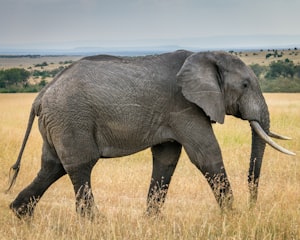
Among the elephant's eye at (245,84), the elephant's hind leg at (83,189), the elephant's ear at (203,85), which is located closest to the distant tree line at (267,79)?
the elephant's eye at (245,84)

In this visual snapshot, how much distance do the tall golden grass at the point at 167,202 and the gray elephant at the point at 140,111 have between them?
37cm

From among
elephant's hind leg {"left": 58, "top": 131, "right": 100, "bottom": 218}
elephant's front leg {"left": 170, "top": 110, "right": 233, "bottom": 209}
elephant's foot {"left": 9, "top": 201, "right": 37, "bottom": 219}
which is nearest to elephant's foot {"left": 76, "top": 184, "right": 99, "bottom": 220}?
elephant's hind leg {"left": 58, "top": 131, "right": 100, "bottom": 218}

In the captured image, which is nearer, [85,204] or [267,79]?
[85,204]

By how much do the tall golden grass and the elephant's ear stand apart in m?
1.21

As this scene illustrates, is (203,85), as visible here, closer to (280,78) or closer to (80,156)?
(80,156)

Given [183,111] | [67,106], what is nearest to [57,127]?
[67,106]

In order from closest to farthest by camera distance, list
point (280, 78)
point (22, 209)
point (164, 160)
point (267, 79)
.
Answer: point (22, 209) → point (164, 160) → point (267, 79) → point (280, 78)

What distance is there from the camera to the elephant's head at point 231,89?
8227 mm

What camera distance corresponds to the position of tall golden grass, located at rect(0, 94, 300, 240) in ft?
23.9

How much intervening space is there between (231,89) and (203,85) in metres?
0.43

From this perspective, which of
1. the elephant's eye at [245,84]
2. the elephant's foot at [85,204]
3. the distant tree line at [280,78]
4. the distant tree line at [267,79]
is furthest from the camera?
the distant tree line at [267,79]

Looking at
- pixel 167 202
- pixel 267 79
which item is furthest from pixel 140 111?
pixel 267 79

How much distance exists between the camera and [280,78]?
2397 inches

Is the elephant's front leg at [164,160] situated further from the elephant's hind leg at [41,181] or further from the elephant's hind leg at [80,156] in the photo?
the elephant's hind leg at [41,181]
